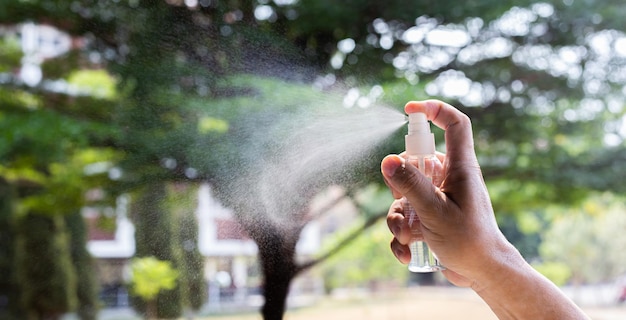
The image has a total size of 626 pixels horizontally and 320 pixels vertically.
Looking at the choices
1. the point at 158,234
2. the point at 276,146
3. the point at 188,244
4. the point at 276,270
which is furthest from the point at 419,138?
the point at 158,234

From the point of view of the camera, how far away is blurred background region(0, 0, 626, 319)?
1152 millimetres

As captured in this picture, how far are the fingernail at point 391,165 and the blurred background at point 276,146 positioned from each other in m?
0.39

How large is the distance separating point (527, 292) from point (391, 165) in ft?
0.66

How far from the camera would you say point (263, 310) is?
1.17 m

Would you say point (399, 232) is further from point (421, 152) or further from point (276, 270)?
point (276, 270)

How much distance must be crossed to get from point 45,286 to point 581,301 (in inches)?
59.3

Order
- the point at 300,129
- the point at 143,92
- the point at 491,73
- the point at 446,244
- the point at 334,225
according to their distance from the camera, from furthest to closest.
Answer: the point at 491,73 < the point at 334,225 < the point at 143,92 < the point at 300,129 < the point at 446,244

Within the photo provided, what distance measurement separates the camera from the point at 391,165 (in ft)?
1.96

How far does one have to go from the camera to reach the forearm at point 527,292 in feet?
2.04

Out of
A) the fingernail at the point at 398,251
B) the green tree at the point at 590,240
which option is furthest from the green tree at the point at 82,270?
the green tree at the point at 590,240

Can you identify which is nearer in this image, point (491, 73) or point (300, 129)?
point (300, 129)

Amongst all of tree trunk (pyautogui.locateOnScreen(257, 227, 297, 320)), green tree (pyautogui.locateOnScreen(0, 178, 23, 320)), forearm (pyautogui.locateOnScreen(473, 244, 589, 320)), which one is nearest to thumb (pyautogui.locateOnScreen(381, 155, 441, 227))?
forearm (pyautogui.locateOnScreen(473, 244, 589, 320))

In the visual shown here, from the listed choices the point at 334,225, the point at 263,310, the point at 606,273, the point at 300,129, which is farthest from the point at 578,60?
the point at 263,310

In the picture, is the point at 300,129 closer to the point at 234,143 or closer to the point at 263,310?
the point at 234,143
